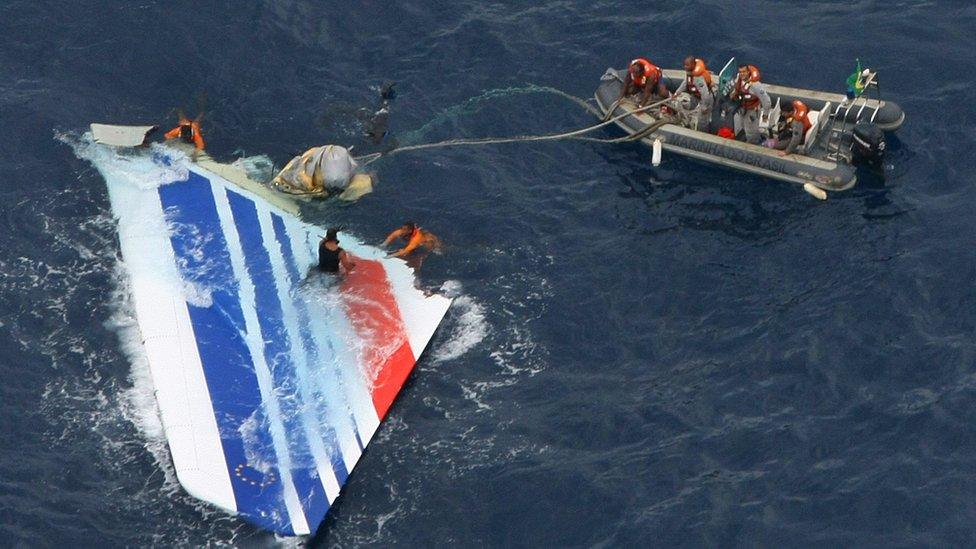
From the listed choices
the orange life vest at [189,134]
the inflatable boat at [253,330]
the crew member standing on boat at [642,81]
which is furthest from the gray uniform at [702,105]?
the orange life vest at [189,134]

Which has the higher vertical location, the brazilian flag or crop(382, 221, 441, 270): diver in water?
the brazilian flag

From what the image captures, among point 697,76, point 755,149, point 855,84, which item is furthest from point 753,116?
point 855,84

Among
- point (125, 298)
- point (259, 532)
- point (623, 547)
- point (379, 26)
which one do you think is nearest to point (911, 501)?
point (623, 547)

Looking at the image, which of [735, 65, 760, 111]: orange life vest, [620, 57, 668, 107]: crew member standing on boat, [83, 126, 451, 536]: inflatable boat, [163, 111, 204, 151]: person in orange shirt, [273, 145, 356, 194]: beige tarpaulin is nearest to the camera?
[83, 126, 451, 536]: inflatable boat

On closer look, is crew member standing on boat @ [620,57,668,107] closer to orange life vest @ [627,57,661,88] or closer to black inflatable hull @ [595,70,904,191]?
orange life vest @ [627,57,661,88]

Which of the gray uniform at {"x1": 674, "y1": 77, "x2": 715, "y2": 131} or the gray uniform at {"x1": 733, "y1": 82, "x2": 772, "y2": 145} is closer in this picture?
the gray uniform at {"x1": 733, "y1": 82, "x2": 772, "y2": 145}

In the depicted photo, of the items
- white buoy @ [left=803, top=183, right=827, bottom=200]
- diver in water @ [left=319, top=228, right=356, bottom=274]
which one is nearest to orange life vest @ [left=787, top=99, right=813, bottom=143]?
white buoy @ [left=803, top=183, right=827, bottom=200]

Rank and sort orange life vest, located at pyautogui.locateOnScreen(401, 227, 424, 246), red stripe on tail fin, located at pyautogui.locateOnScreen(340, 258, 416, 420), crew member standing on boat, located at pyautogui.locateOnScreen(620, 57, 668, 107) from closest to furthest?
red stripe on tail fin, located at pyautogui.locateOnScreen(340, 258, 416, 420), orange life vest, located at pyautogui.locateOnScreen(401, 227, 424, 246), crew member standing on boat, located at pyautogui.locateOnScreen(620, 57, 668, 107)
